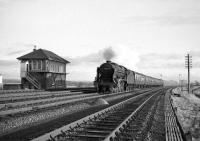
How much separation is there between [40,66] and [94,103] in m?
26.4

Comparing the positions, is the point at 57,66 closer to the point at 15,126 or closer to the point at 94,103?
the point at 94,103

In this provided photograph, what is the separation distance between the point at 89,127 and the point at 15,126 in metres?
2.69

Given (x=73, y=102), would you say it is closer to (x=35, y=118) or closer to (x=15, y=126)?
(x=35, y=118)

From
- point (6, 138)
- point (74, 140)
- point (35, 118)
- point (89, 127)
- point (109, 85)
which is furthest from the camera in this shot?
point (109, 85)

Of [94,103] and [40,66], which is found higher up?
[40,66]

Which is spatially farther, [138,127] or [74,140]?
[138,127]

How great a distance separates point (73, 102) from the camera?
1791 cm

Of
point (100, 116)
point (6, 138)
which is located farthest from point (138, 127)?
point (6, 138)

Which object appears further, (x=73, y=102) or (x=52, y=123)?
(x=73, y=102)

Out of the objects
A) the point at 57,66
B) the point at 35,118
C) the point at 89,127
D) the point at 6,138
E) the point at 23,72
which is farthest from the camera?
the point at 57,66

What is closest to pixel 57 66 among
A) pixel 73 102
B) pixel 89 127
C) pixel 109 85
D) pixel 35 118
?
pixel 109 85

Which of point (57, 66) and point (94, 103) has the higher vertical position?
point (57, 66)

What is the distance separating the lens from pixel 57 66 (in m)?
46.6

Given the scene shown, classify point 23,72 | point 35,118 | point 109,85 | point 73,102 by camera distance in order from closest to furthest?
1. point 35,118
2. point 73,102
3. point 109,85
4. point 23,72
